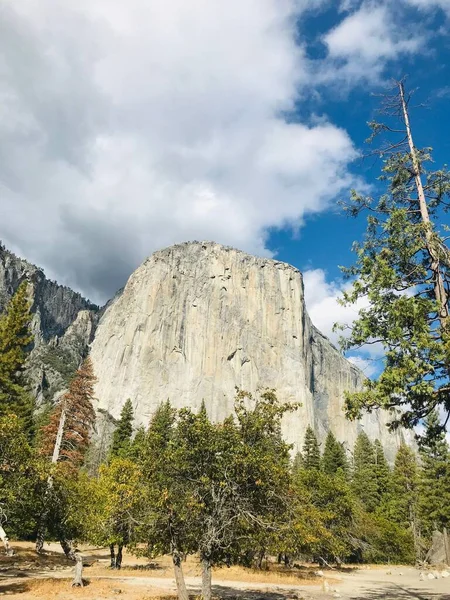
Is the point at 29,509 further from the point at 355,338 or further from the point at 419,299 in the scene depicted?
the point at 419,299

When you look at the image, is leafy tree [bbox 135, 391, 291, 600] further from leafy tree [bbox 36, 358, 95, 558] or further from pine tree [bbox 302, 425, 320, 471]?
pine tree [bbox 302, 425, 320, 471]

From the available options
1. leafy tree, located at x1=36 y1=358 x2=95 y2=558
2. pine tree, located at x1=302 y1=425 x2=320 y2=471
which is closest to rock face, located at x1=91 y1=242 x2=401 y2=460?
pine tree, located at x1=302 y1=425 x2=320 y2=471

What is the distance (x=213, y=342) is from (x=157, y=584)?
10466cm

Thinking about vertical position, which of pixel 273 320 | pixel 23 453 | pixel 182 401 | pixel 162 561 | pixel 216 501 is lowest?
pixel 162 561

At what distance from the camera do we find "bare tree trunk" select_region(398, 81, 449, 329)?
11848 mm

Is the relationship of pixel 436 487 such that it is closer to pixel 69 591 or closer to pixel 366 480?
pixel 366 480

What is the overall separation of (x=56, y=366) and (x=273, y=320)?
7400 cm

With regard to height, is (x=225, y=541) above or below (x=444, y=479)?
below

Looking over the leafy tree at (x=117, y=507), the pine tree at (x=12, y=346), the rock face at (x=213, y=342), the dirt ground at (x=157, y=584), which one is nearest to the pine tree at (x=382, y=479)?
the dirt ground at (x=157, y=584)

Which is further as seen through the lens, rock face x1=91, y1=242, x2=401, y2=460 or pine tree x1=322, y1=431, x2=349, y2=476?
rock face x1=91, y1=242, x2=401, y2=460

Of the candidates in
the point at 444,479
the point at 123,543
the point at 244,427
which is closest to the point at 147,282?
the point at 444,479

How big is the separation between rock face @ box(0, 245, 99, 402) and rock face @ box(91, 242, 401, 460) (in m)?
16.9

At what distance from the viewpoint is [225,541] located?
12.1 metres

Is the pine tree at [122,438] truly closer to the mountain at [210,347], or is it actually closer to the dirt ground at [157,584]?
the dirt ground at [157,584]
